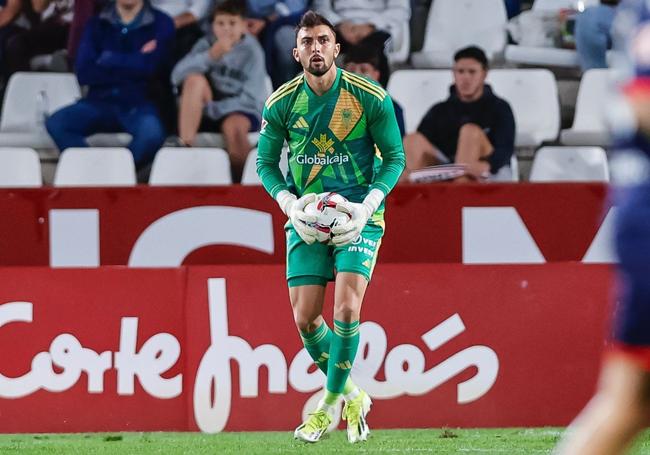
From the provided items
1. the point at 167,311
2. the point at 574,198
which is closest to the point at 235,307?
the point at 167,311

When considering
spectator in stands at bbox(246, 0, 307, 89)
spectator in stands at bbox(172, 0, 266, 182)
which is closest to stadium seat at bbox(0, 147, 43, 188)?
spectator in stands at bbox(172, 0, 266, 182)

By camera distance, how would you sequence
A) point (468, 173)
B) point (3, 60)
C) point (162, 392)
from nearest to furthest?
1. point (162, 392)
2. point (468, 173)
3. point (3, 60)

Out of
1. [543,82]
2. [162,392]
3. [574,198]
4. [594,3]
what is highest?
[594,3]

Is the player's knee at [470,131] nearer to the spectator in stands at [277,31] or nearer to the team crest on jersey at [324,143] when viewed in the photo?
the spectator in stands at [277,31]

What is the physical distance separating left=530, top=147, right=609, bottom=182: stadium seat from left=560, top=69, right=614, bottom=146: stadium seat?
0.11m

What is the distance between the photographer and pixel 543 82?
1033 cm

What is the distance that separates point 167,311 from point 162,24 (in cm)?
325

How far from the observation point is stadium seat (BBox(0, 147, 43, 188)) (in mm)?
10219

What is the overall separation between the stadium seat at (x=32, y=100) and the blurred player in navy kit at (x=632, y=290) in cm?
782

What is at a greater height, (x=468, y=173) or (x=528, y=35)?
(x=528, y=35)

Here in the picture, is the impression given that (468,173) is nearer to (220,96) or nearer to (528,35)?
(528,35)

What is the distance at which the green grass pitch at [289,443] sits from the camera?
6.36 meters

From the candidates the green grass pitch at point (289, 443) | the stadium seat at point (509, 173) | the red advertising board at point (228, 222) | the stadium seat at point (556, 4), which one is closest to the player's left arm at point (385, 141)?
the green grass pitch at point (289, 443)

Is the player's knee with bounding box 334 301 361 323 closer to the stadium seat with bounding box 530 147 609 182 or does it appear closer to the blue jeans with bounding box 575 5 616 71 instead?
the stadium seat with bounding box 530 147 609 182
